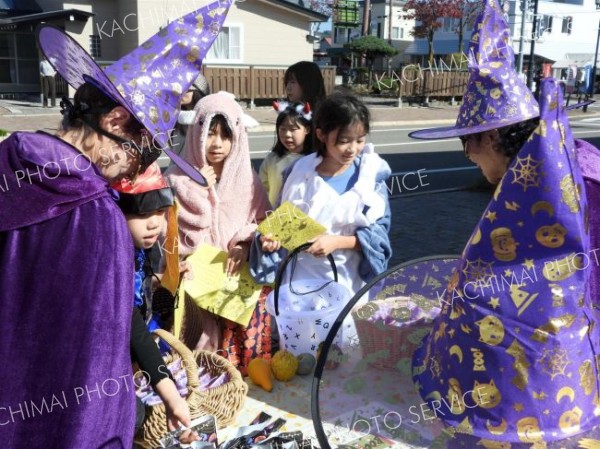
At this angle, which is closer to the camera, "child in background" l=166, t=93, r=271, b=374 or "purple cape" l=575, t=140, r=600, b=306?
"purple cape" l=575, t=140, r=600, b=306

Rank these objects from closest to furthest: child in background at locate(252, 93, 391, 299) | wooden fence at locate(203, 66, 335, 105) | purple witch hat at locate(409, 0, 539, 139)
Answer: purple witch hat at locate(409, 0, 539, 139)
child in background at locate(252, 93, 391, 299)
wooden fence at locate(203, 66, 335, 105)

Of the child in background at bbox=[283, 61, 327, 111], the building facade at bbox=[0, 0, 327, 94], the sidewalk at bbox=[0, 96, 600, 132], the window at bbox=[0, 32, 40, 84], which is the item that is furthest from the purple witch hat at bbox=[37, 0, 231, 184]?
the window at bbox=[0, 32, 40, 84]

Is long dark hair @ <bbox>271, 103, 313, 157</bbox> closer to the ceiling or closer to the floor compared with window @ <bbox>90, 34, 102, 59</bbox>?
closer to the floor

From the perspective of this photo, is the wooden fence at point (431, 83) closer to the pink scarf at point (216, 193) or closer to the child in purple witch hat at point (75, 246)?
the pink scarf at point (216, 193)

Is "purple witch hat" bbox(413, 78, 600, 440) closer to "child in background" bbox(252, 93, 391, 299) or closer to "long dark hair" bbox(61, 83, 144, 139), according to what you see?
"long dark hair" bbox(61, 83, 144, 139)

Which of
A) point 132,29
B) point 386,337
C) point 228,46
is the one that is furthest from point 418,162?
point 228,46

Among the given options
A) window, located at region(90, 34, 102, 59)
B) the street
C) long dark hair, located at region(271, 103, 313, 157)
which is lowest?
the street

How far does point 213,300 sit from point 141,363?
45.8 inches

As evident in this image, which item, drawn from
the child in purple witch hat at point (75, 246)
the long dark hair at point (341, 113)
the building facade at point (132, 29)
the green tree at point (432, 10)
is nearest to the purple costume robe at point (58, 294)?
the child in purple witch hat at point (75, 246)

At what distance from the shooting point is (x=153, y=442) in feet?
7.59

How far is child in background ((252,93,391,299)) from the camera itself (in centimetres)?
282

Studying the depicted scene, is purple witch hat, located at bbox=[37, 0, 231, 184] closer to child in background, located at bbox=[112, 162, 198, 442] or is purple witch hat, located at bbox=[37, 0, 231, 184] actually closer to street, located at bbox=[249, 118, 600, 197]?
child in background, located at bbox=[112, 162, 198, 442]

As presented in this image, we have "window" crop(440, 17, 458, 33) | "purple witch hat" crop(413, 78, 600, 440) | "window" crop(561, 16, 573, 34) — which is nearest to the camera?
"purple witch hat" crop(413, 78, 600, 440)

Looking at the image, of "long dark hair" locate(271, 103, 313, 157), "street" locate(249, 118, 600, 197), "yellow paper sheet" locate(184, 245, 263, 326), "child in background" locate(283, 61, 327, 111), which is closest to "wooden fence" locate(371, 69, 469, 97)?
"street" locate(249, 118, 600, 197)
